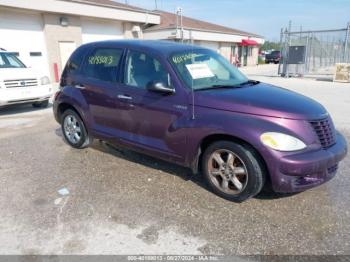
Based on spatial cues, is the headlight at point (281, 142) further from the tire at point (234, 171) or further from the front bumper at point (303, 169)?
the tire at point (234, 171)

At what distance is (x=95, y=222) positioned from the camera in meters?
3.24

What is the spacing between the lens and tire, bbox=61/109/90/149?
5301mm

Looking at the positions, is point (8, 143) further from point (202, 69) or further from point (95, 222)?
point (202, 69)

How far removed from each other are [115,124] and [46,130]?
120 inches

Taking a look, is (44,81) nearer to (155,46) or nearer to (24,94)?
(24,94)

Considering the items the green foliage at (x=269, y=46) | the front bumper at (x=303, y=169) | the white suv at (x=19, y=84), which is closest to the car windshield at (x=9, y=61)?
the white suv at (x=19, y=84)

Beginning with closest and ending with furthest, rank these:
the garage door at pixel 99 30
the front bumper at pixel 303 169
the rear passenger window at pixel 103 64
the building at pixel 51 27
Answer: the front bumper at pixel 303 169 → the rear passenger window at pixel 103 64 → the building at pixel 51 27 → the garage door at pixel 99 30

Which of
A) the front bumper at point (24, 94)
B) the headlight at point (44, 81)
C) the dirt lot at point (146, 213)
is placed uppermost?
the headlight at point (44, 81)

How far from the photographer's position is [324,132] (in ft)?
11.1

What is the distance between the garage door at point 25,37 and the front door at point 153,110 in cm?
1115

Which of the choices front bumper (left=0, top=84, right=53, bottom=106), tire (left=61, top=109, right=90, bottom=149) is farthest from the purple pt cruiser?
front bumper (left=0, top=84, right=53, bottom=106)

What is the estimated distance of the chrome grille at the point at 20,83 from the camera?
27.1 ft

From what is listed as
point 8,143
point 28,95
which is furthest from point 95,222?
point 28,95

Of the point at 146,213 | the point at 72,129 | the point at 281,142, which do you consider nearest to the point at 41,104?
the point at 72,129
